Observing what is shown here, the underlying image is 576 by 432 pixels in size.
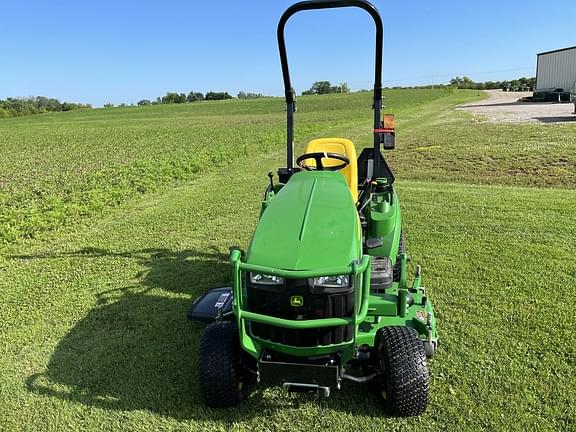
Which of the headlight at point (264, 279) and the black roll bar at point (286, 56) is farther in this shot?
the black roll bar at point (286, 56)

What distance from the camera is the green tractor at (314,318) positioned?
95.9 inches

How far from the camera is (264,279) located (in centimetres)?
248

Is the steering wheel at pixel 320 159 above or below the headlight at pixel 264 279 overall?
above

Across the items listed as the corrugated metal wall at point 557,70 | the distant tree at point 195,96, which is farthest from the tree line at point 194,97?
the corrugated metal wall at point 557,70

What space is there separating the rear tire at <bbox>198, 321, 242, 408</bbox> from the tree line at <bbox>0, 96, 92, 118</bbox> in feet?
283

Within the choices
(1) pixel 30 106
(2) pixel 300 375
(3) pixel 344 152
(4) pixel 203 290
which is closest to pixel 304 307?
(2) pixel 300 375

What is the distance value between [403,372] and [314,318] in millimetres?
588

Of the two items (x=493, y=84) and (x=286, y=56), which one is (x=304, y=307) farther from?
(x=493, y=84)

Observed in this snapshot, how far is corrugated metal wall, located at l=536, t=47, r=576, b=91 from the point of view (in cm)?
3466

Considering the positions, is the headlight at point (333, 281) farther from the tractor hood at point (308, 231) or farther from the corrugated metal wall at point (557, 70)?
the corrugated metal wall at point (557, 70)

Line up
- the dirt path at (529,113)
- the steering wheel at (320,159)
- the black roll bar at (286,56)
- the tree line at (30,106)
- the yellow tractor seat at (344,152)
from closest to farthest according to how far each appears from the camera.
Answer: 1. the black roll bar at (286,56)
2. the steering wheel at (320,159)
3. the yellow tractor seat at (344,152)
4. the dirt path at (529,113)
5. the tree line at (30,106)

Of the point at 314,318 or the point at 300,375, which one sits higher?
the point at 314,318

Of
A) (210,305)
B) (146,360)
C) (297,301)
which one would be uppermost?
(297,301)

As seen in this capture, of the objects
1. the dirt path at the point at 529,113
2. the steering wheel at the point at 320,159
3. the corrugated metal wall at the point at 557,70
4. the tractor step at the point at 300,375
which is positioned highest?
the corrugated metal wall at the point at 557,70
